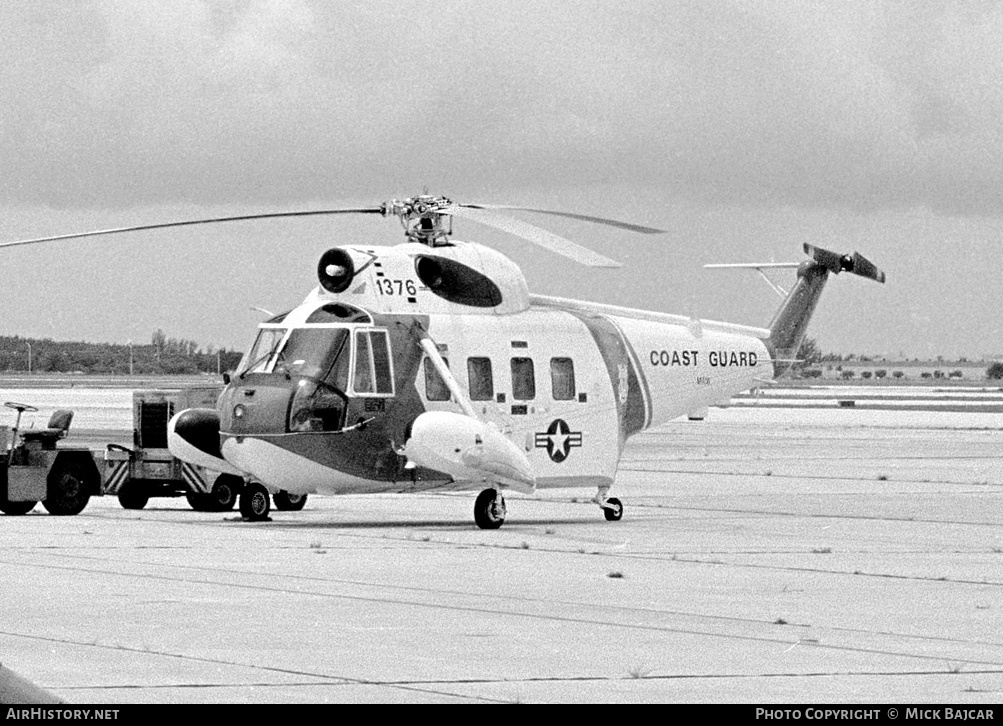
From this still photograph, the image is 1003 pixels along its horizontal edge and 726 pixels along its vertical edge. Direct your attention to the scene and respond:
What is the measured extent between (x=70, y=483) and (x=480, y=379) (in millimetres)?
6514

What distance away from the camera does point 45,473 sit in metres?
27.6

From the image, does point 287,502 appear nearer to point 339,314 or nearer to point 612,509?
point 339,314

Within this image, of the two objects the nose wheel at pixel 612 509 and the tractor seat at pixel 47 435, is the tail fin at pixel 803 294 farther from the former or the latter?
the tractor seat at pixel 47 435

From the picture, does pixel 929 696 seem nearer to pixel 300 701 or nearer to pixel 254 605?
pixel 300 701

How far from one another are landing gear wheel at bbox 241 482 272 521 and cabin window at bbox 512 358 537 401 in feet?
12.4

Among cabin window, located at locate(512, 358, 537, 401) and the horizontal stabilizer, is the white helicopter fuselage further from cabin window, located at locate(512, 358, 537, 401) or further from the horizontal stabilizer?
the horizontal stabilizer

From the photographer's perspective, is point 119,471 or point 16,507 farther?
point 119,471

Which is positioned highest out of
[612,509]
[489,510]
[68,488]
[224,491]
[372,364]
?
[372,364]

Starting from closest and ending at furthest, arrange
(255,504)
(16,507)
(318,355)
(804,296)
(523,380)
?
(318,355) → (255,504) → (523,380) → (16,507) → (804,296)

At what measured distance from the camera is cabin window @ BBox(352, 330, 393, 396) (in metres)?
25.0

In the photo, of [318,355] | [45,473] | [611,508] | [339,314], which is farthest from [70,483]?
[611,508]

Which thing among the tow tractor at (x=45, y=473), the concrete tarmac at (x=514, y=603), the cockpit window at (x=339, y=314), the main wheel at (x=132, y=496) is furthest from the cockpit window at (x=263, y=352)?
the main wheel at (x=132, y=496)

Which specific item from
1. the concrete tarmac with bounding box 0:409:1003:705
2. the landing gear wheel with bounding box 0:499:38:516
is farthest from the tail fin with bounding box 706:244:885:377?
the landing gear wheel with bounding box 0:499:38:516

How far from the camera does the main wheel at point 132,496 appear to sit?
2925 centimetres
